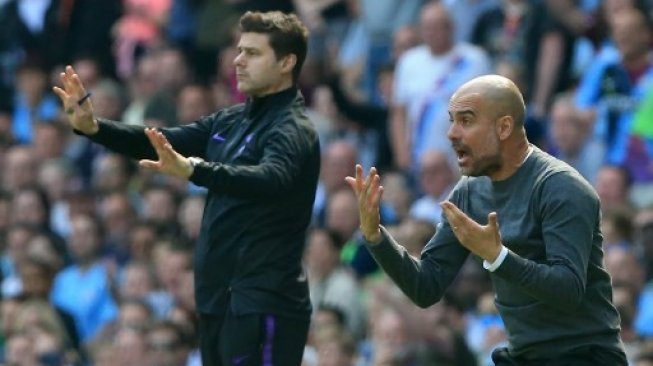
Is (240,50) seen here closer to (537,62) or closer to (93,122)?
(93,122)

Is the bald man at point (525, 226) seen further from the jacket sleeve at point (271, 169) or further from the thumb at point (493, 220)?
the jacket sleeve at point (271, 169)

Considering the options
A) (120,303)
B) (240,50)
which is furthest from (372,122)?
(240,50)

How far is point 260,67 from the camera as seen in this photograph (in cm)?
880

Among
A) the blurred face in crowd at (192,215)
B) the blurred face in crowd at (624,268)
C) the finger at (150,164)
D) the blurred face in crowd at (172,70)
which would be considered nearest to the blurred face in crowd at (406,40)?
the blurred face in crowd at (192,215)

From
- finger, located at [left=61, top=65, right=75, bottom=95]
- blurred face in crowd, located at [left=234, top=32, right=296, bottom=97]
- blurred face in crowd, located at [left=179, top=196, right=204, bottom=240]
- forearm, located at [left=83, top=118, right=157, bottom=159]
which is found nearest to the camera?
finger, located at [left=61, top=65, right=75, bottom=95]

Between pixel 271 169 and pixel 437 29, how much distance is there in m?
6.10

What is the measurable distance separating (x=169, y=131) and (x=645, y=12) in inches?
226

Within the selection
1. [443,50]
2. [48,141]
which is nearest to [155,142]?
[443,50]

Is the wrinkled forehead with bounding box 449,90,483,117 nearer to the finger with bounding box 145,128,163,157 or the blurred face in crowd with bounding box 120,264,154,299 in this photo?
the finger with bounding box 145,128,163,157

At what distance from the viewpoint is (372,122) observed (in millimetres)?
15531

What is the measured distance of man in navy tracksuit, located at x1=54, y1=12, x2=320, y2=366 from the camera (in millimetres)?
8617

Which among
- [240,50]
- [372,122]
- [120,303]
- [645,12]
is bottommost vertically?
[120,303]

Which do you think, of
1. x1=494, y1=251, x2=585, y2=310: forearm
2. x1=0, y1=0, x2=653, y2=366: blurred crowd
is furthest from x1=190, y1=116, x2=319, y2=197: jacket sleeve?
x1=0, y1=0, x2=653, y2=366: blurred crowd

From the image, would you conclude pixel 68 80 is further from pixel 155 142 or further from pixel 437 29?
pixel 437 29
